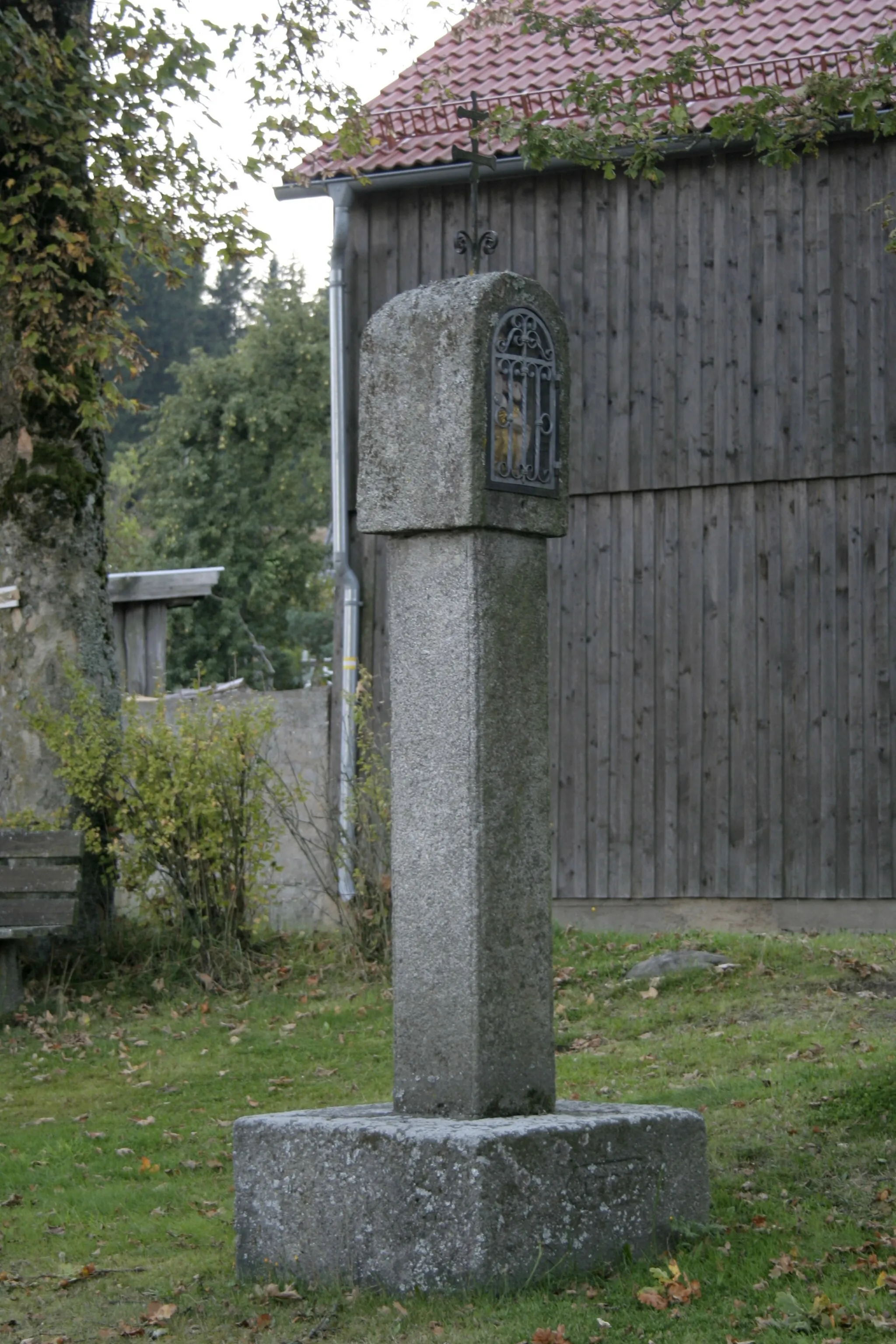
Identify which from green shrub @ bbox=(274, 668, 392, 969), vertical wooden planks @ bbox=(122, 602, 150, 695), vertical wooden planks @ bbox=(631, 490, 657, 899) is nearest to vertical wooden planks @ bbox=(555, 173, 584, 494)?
vertical wooden planks @ bbox=(631, 490, 657, 899)

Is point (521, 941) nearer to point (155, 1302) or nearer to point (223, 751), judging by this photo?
point (155, 1302)

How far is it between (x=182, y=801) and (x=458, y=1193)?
6614 mm

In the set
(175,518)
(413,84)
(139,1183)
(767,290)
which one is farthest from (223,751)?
(175,518)

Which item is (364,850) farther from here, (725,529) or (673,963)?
(725,529)

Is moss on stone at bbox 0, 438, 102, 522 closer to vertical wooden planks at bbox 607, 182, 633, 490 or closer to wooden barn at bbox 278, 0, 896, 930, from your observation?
wooden barn at bbox 278, 0, 896, 930

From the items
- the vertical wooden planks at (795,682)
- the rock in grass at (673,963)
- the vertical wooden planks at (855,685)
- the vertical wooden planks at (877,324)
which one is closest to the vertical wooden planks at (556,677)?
the vertical wooden planks at (795,682)

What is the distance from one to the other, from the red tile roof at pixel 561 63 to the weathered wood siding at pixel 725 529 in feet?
2.15

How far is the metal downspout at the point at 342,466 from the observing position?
562 inches

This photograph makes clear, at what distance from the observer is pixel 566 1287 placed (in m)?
5.21

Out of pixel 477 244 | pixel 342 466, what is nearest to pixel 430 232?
pixel 342 466

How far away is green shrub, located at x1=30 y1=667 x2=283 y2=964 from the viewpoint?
11453 millimetres

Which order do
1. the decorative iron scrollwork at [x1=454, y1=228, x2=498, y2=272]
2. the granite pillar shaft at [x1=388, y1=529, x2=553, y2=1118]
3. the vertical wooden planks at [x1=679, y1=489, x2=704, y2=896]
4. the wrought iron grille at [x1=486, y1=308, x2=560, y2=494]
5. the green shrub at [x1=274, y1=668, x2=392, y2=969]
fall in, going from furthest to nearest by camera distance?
1. the vertical wooden planks at [x1=679, y1=489, x2=704, y2=896]
2. the green shrub at [x1=274, y1=668, x2=392, y2=969]
3. the decorative iron scrollwork at [x1=454, y1=228, x2=498, y2=272]
4. the wrought iron grille at [x1=486, y1=308, x2=560, y2=494]
5. the granite pillar shaft at [x1=388, y1=529, x2=553, y2=1118]

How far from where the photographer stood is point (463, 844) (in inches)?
220

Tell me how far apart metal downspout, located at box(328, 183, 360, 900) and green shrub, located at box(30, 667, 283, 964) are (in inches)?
92.6
